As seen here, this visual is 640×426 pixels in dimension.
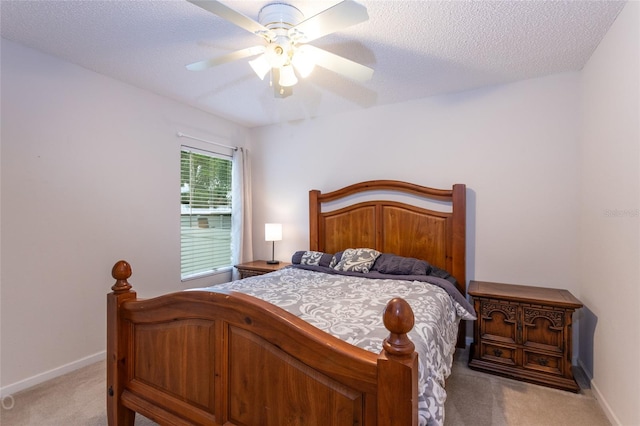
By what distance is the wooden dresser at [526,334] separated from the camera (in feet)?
7.55

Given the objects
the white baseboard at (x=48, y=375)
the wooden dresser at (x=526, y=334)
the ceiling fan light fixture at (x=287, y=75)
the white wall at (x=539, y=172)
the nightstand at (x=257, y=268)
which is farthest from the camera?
the nightstand at (x=257, y=268)

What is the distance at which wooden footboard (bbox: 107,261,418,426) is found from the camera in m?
0.98

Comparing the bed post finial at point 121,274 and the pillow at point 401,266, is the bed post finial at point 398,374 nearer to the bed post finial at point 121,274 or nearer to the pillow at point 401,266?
the bed post finial at point 121,274

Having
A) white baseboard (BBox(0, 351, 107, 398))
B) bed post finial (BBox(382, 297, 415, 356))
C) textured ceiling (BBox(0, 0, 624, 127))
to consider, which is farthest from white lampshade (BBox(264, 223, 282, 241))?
bed post finial (BBox(382, 297, 415, 356))

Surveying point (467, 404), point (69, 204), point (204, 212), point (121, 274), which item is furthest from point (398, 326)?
point (204, 212)

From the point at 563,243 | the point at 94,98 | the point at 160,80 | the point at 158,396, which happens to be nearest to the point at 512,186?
the point at 563,243

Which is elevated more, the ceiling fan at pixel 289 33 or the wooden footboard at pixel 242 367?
the ceiling fan at pixel 289 33

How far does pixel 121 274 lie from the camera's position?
5.65ft

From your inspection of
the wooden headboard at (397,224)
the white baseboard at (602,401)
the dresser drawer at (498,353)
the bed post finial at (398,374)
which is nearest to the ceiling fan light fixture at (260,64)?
the bed post finial at (398,374)

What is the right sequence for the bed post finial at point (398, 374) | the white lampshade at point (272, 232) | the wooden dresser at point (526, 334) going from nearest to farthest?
the bed post finial at point (398, 374), the wooden dresser at point (526, 334), the white lampshade at point (272, 232)

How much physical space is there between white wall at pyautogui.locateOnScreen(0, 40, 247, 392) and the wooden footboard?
1135mm

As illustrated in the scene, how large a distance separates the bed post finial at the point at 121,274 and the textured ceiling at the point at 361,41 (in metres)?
1.52

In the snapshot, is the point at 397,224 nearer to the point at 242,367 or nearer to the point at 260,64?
the point at 260,64

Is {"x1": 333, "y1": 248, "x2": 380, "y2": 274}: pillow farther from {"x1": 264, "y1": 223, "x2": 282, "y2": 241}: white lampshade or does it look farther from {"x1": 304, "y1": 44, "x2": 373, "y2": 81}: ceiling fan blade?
{"x1": 304, "y1": 44, "x2": 373, "y2": 81}: ceiling fan blade
